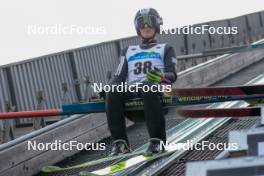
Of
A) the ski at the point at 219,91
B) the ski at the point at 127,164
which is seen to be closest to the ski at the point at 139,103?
the ski at the point at 219,91

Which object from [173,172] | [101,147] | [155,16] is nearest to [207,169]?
[173,172]

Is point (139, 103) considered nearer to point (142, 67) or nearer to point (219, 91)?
point (142, 67)

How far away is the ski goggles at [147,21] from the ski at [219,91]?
2.83 ft

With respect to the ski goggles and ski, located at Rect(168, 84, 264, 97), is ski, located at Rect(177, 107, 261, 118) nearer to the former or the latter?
ski, located at Rect(168, 84, 264, 97)

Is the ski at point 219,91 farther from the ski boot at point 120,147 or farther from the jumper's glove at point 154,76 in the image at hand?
the ski boot at point 120,147

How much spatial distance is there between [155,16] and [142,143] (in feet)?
5.02

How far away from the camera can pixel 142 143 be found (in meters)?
6.54

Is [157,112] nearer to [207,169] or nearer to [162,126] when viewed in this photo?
[162,126]

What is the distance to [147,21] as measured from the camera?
5543 mm

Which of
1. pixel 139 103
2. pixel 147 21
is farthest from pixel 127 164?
pixel 147 21

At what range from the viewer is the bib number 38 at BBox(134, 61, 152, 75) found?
5.46 meters

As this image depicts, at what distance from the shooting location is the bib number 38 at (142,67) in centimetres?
546

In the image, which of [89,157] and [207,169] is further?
[89,157]

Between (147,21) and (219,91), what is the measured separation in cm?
108
